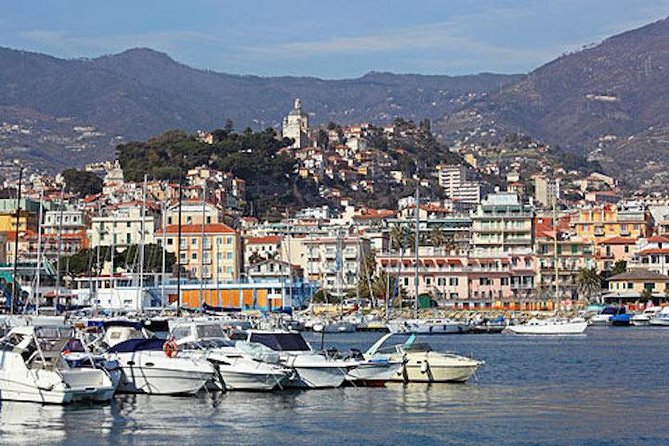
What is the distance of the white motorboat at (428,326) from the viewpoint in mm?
83250

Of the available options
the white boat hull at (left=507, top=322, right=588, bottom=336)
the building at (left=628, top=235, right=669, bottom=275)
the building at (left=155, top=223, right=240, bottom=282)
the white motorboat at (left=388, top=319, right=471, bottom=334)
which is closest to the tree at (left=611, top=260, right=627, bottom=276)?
the building at (left=628, top=235, right=669, bottom=275)

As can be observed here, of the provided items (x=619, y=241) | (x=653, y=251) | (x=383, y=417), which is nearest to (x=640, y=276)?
(x=653, y=251)

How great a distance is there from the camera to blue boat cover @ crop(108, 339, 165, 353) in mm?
37469

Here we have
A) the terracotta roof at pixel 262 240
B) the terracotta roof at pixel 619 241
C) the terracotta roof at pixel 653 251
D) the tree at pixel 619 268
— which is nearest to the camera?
the terracotta roof at pixel 653 251

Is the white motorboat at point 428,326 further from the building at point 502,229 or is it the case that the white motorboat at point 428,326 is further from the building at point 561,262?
the building at point 502,229

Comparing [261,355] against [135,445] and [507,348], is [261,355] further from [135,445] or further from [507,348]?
[507,348]

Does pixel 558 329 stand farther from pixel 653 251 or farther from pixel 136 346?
pixel 136 346

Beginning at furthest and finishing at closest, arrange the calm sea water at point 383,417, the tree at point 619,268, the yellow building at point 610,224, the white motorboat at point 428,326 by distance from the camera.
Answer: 1. the yellow building at point 610,224
2. the tree at point 619,268
3. the white motorboat at point 428,326
4. the calm sea water at point 383,417

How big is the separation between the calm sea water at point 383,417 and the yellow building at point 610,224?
9657cm

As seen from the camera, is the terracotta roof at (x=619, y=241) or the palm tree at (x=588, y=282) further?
the terracotta roof at (x=619, y=241)

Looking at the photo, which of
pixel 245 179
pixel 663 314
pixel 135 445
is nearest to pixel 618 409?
pixel 135 445

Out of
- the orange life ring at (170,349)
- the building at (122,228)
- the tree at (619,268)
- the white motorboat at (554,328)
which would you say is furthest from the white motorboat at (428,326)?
the building at (122,228)

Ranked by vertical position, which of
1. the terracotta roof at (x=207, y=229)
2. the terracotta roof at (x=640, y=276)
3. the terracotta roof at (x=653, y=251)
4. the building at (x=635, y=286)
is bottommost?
the building at (x=635, y=286)

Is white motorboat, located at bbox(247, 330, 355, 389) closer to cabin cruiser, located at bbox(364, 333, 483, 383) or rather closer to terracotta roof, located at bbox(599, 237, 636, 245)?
cabin cruiser, located at bbox(364, 333, 483, 383)
